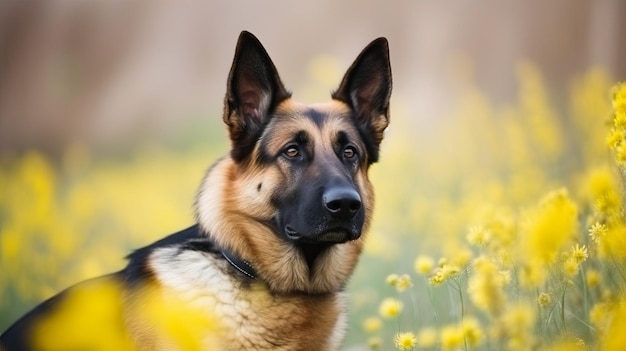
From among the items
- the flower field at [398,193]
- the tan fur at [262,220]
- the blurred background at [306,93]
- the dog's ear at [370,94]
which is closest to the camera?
the tan fur at [262,220]

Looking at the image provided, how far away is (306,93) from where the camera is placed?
6.29 m

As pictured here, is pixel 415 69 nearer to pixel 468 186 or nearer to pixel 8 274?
pixel 468 186

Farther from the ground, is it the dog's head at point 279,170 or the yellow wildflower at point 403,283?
the dog's head at point 279,170

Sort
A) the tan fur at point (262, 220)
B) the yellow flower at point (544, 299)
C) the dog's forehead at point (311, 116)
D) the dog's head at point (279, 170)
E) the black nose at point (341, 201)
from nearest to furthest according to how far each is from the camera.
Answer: the yellow flower at point (544, 299)
the black nose at point (341, 201)
the dog's head at point (279, 170)
the tan fur at point (262, 220)
the dog's forehead at point (311, 116)

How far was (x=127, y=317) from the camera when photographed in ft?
9.96

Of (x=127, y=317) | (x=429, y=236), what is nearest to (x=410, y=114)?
(x=429, y=236)

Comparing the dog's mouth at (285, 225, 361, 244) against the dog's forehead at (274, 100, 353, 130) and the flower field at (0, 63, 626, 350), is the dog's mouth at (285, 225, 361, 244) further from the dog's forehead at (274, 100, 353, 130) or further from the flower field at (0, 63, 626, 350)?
the flower field at (0, 63, 626, 350)

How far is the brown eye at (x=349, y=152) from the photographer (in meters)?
3.37

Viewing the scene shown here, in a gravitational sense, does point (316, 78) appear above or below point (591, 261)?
above

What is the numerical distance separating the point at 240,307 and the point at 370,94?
126cm

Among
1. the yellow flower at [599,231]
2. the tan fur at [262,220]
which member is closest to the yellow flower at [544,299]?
the yellow flower at [599,231]

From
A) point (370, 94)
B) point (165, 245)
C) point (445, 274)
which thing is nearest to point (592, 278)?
point (445, 274)

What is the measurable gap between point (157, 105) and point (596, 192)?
4.68 metres

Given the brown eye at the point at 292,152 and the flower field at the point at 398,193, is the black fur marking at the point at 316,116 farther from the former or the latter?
the flower field at the point at 398,193
